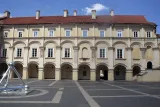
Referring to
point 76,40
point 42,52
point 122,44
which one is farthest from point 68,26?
point 122,44

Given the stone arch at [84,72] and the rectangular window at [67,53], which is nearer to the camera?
the rectangular window at [67,53]

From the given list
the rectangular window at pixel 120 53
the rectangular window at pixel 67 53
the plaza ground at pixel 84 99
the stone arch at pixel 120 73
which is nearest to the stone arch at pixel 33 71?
the rectangular window at pixel 67 53

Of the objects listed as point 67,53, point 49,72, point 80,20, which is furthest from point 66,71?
point 80,20

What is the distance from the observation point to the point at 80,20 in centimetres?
4238

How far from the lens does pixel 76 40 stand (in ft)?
134

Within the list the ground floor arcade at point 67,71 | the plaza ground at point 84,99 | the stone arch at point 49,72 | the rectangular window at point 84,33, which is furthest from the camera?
the stone arch at point 49,72

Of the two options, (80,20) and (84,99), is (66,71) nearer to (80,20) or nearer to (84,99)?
(80,20)

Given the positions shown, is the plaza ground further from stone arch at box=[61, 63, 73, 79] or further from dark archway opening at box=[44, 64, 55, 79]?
dark archway opening at box=[44, 64, 55, 79]

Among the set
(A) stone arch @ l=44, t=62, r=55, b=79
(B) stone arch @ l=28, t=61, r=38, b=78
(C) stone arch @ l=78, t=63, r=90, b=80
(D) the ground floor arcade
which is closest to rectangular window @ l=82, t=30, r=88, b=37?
(D) the ground floor arcade

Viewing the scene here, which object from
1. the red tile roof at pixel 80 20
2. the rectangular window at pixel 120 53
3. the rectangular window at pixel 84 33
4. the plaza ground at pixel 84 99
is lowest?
the plaza ground at pixel 84 99

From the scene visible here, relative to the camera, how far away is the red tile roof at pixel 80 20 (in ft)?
137

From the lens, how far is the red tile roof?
137ft

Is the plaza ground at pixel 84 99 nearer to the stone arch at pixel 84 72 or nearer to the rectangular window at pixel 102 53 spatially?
the rectangular window at pixel 102 53

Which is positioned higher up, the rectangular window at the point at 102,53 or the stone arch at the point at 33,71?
the rectangular window at the point at 102,53
